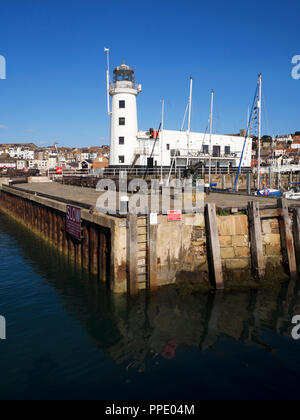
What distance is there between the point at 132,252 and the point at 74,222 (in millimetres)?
6220

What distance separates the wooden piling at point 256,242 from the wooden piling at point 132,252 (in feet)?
19.1

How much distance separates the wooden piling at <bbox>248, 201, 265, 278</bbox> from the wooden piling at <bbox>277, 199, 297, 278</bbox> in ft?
4.98

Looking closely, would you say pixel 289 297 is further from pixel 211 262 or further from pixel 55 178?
pixel 55 178

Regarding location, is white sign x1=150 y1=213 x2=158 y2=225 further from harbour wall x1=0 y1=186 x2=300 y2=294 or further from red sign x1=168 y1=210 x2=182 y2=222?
red sign x1=168 y1=210 x2=182 y2=222

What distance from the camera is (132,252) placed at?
1355cm

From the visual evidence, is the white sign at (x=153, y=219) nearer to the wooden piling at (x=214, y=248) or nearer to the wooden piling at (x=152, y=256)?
the wooden piling at (x=152, y=256)

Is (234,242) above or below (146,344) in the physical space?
above

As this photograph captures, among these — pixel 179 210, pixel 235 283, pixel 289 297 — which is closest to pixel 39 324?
pixel 179 210

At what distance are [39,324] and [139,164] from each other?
134 feet

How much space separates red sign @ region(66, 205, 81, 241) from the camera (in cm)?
1780

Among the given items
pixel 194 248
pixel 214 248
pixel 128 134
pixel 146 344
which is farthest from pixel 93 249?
pixel 128 134

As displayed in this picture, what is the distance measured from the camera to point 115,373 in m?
9.15

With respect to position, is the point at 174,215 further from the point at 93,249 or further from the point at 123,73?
the point at 123,73

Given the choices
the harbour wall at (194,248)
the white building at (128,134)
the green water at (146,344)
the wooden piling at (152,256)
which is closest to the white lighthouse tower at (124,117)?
the white building at (128,134)
